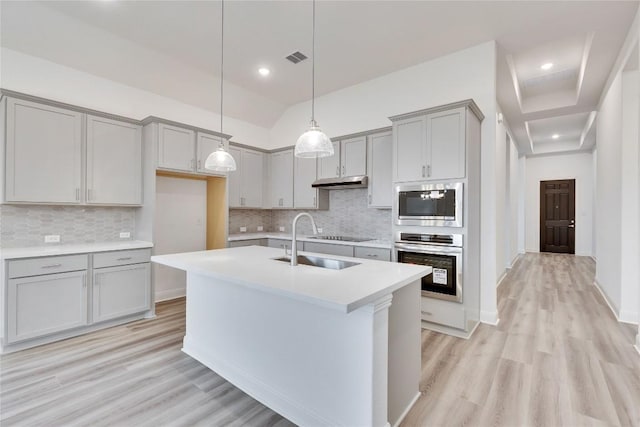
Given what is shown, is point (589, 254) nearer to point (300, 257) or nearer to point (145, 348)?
point (300, 257)

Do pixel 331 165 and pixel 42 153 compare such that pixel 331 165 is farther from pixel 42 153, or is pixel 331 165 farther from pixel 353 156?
pixel 42 153

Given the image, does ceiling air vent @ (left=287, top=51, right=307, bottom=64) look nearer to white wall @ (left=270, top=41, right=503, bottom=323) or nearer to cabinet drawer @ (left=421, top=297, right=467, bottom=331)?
white wall @ (left=270, top=41, right=503, bottom=323)

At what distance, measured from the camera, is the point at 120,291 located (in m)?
3.36

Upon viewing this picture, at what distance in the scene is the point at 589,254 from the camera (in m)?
8.14

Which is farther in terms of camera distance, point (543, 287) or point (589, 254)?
point (589, 254)

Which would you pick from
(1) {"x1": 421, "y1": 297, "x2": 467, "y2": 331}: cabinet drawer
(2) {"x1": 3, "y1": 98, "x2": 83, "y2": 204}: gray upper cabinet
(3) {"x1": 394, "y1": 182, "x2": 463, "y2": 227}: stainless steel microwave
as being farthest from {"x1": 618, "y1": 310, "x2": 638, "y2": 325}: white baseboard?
(2) {"x1": 3, "y1": 98, "x2": 83, "y2": 204}: gray upper cabinet

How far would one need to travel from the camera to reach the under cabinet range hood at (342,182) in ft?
13.5

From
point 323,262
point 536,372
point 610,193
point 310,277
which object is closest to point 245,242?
point 323,262

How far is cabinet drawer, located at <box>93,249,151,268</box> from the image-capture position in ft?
10.5

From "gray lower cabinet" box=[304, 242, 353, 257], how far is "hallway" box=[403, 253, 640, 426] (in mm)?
1327

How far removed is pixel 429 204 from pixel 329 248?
1499 mm

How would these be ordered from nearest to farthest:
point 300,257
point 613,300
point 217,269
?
point 217,269 → point 300,257 → point 613,300

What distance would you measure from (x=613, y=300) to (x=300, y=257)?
13.8 ft

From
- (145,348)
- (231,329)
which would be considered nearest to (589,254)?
(231,329)
